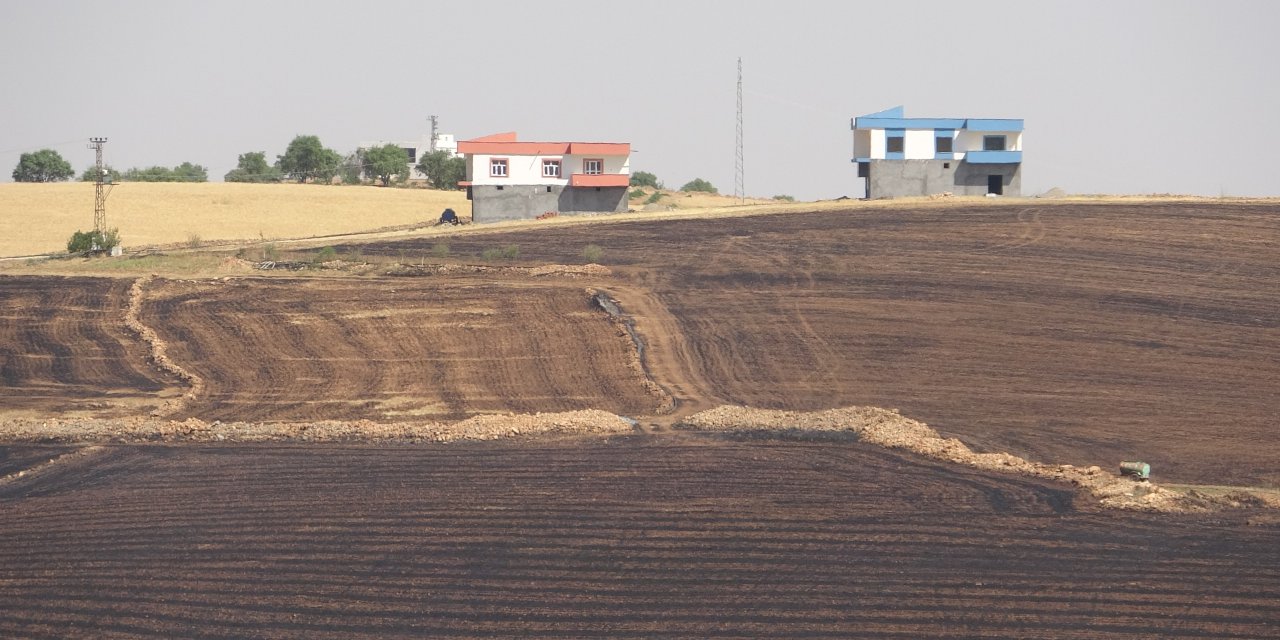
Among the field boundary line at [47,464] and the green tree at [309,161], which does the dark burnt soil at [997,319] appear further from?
the green tree at [309,161]

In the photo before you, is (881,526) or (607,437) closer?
(881,526)

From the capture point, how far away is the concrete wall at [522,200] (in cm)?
7006

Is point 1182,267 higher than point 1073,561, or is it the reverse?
point 1182,267

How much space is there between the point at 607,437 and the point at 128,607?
10767 mm

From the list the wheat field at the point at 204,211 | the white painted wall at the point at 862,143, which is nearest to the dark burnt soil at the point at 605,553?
the wheat field at the point at 204,211

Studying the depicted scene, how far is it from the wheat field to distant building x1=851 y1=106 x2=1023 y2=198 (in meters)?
31.1

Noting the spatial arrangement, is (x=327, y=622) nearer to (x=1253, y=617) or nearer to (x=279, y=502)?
(x=279, y=502)

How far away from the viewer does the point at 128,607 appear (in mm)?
14195

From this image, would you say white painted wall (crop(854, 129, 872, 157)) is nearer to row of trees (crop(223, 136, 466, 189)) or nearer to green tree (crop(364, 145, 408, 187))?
row of trees (crop(223, 136, 466, 189))

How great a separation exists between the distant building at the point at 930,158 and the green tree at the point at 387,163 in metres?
64.3

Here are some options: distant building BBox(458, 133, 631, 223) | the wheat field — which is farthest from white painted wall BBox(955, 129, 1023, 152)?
the wheat field

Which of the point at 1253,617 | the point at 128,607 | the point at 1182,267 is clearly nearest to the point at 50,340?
the point at 128,607

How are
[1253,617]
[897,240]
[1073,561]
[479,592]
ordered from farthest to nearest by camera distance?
[897,240] → [1073,561] → [479,592] → [1253,617]

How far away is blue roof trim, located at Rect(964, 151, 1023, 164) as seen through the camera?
227 ft
